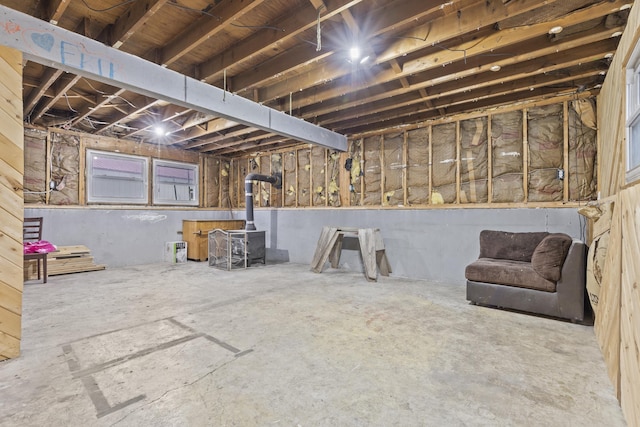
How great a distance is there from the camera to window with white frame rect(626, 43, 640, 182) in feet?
6.98

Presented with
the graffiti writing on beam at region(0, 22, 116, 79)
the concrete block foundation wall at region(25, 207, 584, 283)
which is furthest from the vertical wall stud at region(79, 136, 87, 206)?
the graffiti writing on beam at region(0, 22, 116, 79)

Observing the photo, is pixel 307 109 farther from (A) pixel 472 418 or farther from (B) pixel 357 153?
(A) pixel 472 418

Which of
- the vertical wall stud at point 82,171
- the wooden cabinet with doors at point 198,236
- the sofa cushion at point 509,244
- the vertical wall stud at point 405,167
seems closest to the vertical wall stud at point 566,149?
the sofa cushion at point 509,244

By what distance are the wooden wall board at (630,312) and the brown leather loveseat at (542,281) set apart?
1106 millimetres

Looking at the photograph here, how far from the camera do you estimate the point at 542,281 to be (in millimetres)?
3016

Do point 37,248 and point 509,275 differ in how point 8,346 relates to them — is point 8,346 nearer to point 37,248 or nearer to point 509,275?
point 37,248

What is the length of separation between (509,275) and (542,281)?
0.93 ft

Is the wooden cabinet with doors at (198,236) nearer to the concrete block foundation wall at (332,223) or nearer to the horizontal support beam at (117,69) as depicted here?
the concrete block foundation wall at (332,223)

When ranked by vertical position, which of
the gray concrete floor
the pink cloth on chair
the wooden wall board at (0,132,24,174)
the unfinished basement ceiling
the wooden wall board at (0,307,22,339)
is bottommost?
the gray concrete floor

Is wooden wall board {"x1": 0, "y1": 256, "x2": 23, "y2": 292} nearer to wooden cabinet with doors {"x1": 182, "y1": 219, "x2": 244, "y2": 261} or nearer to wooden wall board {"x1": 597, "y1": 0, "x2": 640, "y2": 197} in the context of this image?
wooden cabinet with doors {"x1": 182, "y1": 219, "x2": 244, "y2": 261}

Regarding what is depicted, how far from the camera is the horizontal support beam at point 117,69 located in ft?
7.57

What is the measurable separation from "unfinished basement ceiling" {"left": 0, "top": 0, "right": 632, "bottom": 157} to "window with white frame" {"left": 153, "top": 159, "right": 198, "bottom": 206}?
2.23 m

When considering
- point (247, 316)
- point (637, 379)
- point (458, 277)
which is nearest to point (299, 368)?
point (247, 316)

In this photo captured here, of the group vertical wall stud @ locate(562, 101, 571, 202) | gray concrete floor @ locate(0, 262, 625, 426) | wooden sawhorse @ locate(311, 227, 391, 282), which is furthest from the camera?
wooden sawhorse @ locate(311, 227, 391, 282)
